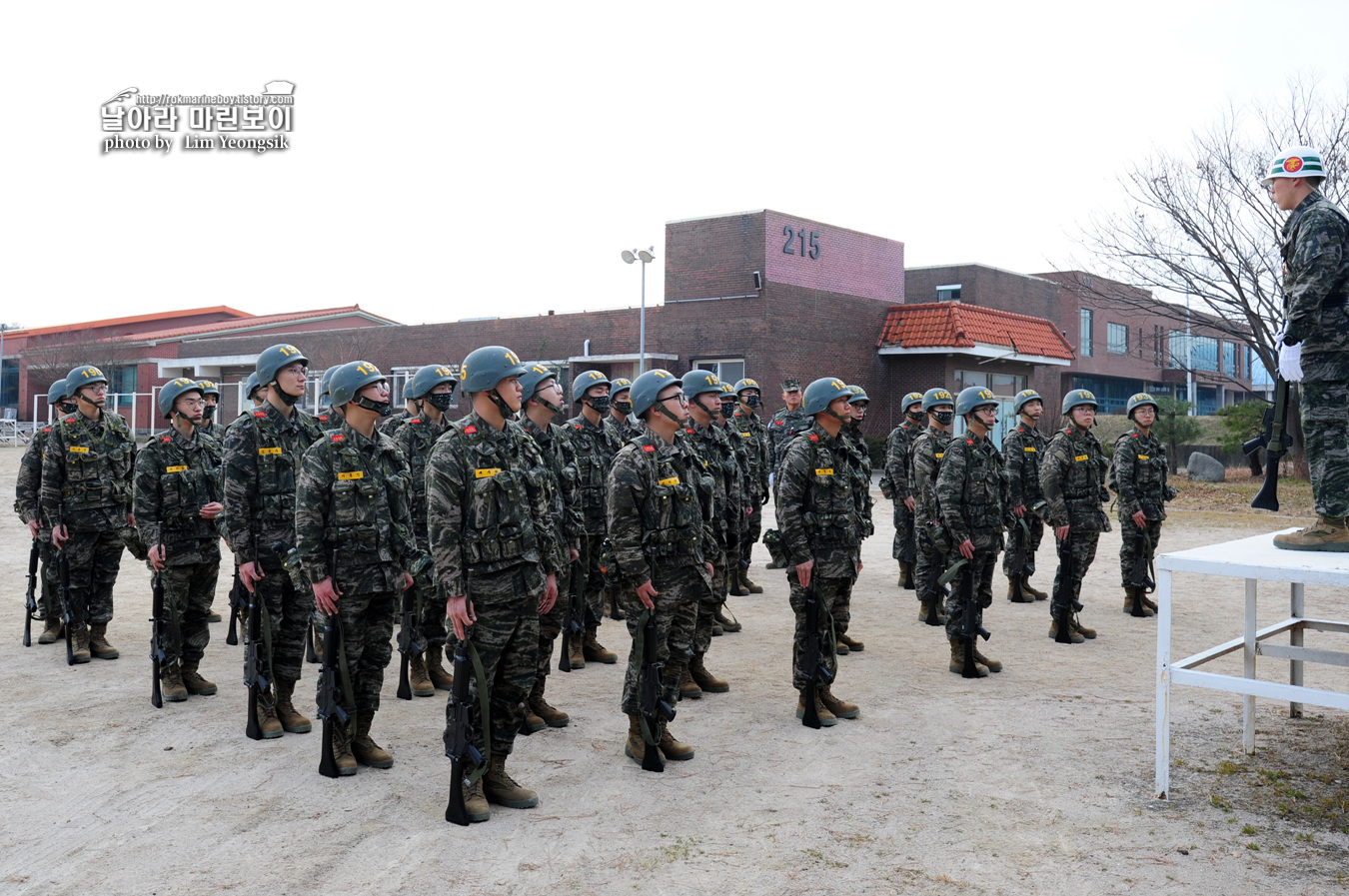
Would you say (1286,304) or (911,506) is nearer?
(1286,304)

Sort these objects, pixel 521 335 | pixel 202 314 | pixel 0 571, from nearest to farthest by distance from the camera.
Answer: pixel 0 571, pixel 521 335, pixel 202 314

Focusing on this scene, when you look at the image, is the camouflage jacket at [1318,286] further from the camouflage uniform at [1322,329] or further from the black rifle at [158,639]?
the black rifle at [158,639]

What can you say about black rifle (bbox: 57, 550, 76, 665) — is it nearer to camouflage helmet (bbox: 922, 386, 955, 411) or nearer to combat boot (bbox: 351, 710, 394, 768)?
combat boot (bbox: 351, 710, 394, 768)

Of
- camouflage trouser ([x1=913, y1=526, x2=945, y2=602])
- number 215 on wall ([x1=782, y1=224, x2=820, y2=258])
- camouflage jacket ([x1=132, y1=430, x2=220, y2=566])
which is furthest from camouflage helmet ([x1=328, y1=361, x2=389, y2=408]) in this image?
number 215 on wall ([x1=782, y1=224, x2=820, y2=258])

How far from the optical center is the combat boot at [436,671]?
7434 mm

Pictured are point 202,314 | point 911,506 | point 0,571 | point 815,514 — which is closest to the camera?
point 815,514

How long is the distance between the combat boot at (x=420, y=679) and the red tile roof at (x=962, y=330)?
81.1ft

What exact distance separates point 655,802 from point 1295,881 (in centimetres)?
297

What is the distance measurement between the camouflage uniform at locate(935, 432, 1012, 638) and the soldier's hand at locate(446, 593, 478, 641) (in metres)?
4.38

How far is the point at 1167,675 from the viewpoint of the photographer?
5.14m

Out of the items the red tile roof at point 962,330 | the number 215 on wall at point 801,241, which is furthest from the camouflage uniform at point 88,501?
the red tile roof at point 962,330

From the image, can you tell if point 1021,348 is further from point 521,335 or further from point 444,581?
point 444,581

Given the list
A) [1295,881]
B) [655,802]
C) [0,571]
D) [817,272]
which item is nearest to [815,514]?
[655,802]

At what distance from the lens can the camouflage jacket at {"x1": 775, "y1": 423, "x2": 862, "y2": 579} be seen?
636 cm
